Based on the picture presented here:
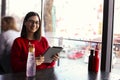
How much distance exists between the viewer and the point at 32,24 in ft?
6.94

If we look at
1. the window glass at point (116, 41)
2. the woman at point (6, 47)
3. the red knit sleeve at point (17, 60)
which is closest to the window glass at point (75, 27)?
the window glass at point (116, 41)

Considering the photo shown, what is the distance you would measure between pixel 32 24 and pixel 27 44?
0.21 meters

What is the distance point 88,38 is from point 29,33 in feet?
4.22

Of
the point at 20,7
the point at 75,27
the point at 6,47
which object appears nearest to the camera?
A: the point at 6,47

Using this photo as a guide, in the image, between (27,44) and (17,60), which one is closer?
(17,60)

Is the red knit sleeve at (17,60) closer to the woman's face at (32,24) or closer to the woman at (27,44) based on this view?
the woman at (27,44)

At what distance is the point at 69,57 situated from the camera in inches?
140

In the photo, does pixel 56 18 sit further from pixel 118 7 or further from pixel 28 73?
pixel 28 73

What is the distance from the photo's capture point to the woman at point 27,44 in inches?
75.8

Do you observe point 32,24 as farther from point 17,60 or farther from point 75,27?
point 75,27

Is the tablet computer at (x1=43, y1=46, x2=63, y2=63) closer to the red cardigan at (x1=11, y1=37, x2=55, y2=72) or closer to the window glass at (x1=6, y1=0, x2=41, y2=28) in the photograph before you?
the red cardigan at (x1=11, y1=37, x2=55, y2=72)

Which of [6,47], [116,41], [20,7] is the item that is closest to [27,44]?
[6,47]

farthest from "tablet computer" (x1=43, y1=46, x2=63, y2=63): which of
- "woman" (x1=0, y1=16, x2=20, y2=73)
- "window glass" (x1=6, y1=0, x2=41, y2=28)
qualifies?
"window glass" (x1=6, y1=0, x2=41, y2=28)

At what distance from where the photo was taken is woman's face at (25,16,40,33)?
2.12m
